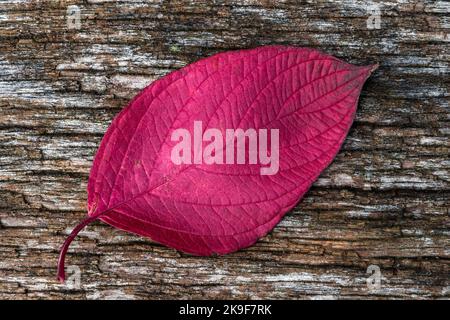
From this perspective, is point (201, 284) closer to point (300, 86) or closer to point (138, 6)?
point (300, 86)

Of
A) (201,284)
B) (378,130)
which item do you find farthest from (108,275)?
A: (378,130)

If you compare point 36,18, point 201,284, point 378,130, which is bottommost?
point 201,284

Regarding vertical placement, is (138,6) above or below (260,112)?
above

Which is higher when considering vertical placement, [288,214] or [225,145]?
[225,145]
